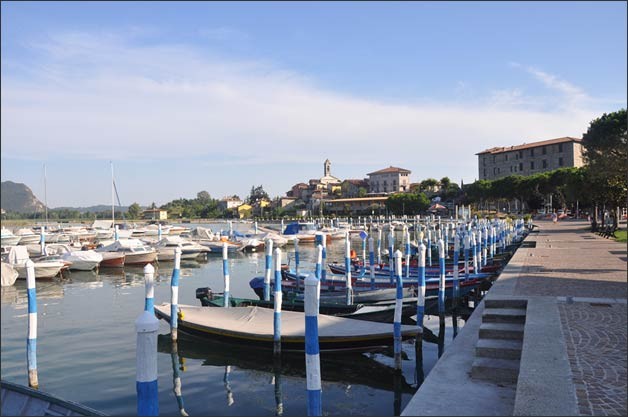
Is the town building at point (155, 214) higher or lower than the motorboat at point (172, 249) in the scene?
higher

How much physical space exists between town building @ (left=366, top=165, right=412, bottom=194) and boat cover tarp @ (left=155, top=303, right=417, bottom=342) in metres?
126

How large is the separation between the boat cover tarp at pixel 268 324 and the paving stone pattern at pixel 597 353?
4002mm

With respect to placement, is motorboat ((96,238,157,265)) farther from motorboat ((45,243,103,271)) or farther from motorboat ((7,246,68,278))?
motorboat ((7,246,68,278))

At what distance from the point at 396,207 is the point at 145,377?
10235 cm

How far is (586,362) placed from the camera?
24.2ft

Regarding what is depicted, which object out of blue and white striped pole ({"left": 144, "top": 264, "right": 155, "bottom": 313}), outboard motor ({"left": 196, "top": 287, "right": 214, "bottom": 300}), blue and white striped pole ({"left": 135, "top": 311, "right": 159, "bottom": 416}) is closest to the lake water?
outboard motor ({"left": 196, "top": 287, "right": 214, "bottom": 300})

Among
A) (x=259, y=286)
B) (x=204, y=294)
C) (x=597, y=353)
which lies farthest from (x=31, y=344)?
(x=597, y=353)

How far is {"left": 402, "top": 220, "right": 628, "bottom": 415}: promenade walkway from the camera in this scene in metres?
6.02

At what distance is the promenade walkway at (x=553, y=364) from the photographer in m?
6.02

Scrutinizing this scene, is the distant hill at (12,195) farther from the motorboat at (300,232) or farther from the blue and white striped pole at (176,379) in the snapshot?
the motorboat at (300,232)

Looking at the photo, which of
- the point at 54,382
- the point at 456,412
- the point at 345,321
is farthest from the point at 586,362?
the point at 54,382

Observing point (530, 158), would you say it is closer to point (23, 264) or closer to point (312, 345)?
point (23, 264)

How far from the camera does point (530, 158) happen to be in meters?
108

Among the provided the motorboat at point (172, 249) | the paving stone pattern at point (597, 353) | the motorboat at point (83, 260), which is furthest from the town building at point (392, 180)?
the paving stone pattern at point (597, 353)
